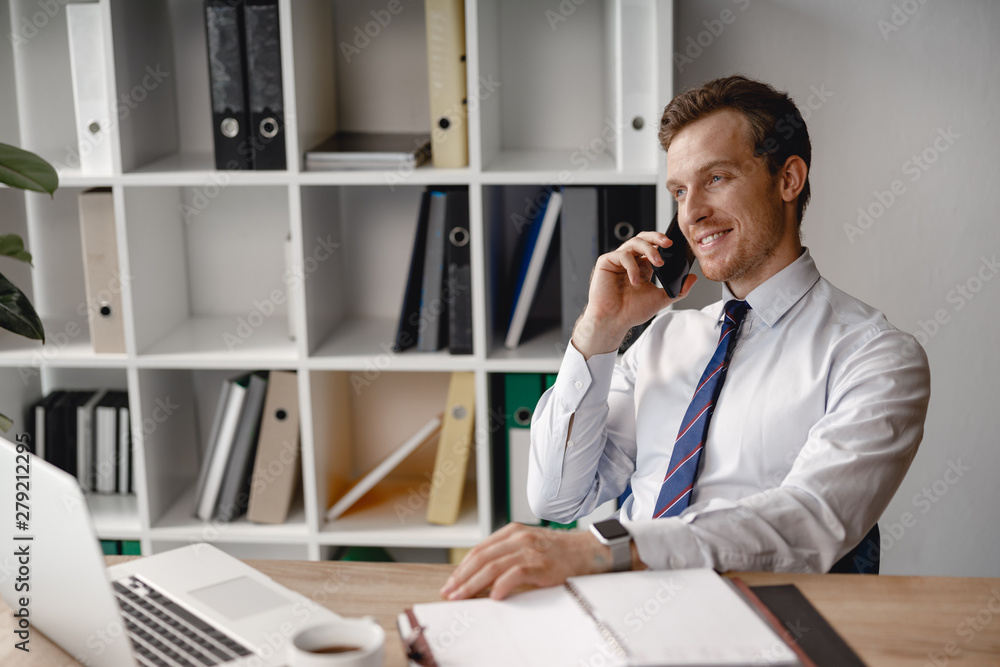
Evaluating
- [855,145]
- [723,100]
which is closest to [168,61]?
[723,100]

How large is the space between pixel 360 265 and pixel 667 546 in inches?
60.6

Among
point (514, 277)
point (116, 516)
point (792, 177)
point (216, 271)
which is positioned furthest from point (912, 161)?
point (116, 516)

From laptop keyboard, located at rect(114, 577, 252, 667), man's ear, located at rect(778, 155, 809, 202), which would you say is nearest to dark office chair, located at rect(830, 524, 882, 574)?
man's ear, located at rect(778, 155, 809, 202)

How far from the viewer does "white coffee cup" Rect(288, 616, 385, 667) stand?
795mm

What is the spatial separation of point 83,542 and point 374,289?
1.67 meters

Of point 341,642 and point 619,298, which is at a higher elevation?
point 619,298

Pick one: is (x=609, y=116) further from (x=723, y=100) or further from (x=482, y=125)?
(x=723, y=100)

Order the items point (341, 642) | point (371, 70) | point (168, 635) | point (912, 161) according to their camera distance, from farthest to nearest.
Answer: point (371, 70) → point (912, 161) → point (168, 635) → point (341, 642)

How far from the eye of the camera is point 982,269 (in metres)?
2.24

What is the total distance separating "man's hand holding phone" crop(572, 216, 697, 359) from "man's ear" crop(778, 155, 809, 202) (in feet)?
0.71

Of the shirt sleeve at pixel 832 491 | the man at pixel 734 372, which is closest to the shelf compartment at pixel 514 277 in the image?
the man at pixel 734 372

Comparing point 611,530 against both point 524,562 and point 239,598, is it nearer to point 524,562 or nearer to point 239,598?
point 524,562

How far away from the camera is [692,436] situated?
1522 mm

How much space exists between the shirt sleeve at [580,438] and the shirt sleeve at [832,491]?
0.26 metres
